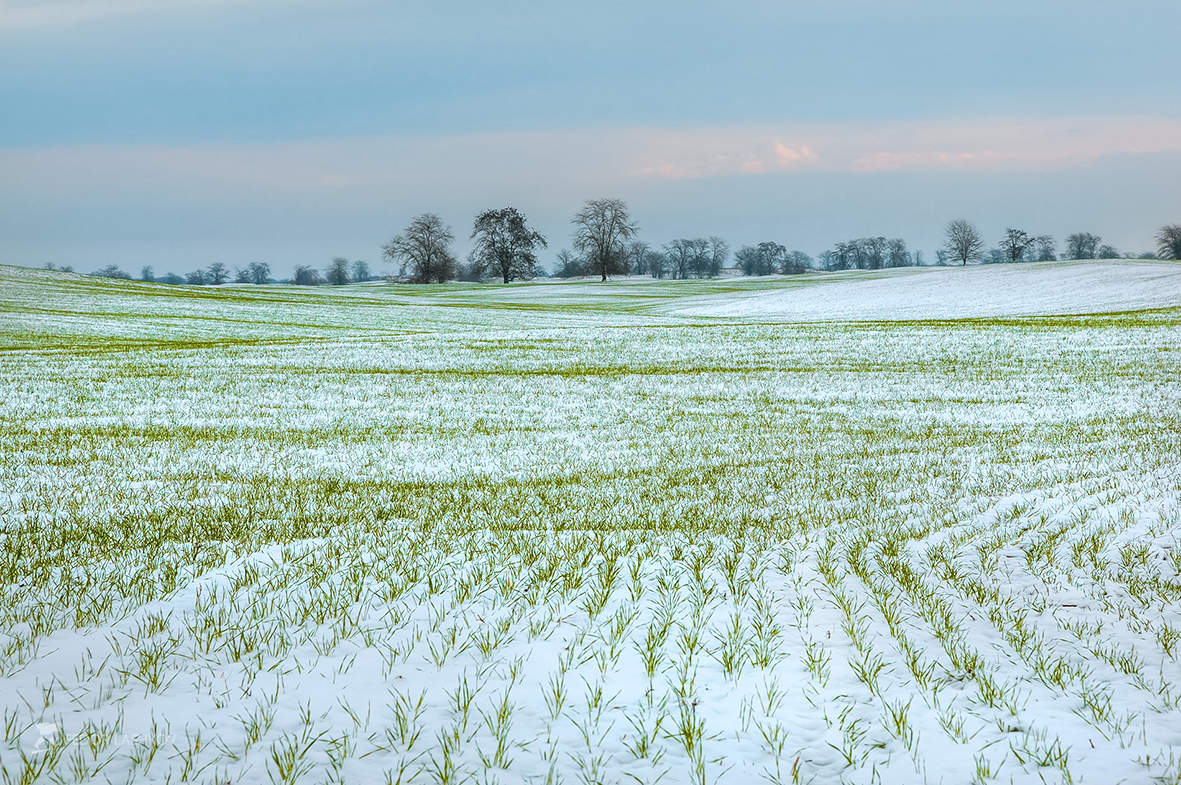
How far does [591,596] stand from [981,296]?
6174 cm

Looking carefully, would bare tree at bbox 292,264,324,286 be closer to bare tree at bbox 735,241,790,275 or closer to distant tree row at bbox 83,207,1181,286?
distant tree row at bbox 83,207,1181,286

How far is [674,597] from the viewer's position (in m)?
5.70

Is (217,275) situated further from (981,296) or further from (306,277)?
(981,296)

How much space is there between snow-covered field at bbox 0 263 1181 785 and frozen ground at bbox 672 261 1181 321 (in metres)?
37.7

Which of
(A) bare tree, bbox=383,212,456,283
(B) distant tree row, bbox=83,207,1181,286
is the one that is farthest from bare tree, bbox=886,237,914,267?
(A) bare tree, bbox=383,212,456,283

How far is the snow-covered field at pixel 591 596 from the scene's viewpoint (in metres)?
3.83

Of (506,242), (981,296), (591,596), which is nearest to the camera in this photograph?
(591,596)

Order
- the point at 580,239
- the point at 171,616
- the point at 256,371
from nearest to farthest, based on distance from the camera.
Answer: the point at 171,616 < the point at 256,371 < the point at 580,239

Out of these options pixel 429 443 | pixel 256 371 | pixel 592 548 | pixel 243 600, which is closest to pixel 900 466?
pixel 592 548

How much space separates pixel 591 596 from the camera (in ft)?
18.7

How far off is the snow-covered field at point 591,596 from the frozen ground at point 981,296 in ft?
124

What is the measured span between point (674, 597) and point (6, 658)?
4.03 meters

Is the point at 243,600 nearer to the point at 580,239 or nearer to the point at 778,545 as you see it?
the point at 778,545

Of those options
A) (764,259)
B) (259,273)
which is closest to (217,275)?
(259,273)
